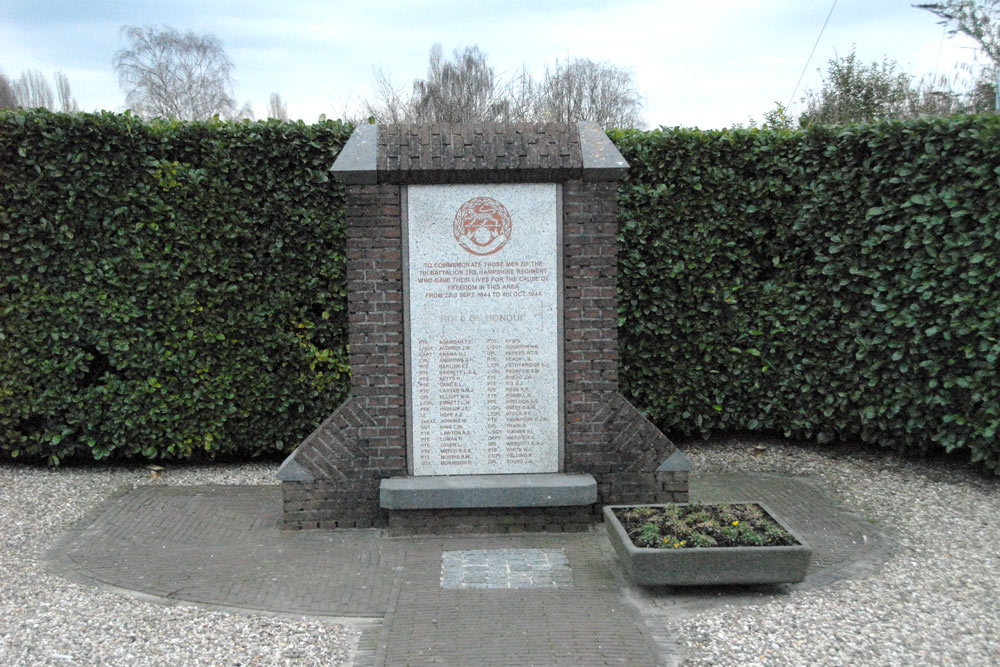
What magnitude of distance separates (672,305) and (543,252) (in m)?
2.39

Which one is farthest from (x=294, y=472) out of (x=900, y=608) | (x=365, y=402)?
(x=900, y=608)

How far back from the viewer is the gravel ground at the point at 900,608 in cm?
397

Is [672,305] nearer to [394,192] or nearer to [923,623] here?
[394,192]

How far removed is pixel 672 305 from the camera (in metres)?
7.65

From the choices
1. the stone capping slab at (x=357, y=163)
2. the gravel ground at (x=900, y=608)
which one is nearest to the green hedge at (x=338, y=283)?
the gravel ground at (x=900, y=608)

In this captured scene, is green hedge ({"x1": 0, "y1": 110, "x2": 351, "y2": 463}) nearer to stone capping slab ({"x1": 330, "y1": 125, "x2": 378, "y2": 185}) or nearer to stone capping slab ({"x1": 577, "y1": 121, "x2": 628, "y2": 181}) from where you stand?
stone capping slab ({"x1": 330, "y1": 125, "x2": 378, "y2": 185})

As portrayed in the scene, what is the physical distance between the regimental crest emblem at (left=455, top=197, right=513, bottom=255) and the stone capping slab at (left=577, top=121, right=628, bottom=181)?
68 centimetres

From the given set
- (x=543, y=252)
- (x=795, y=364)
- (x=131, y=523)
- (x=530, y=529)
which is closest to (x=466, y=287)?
(x=543, y=252)

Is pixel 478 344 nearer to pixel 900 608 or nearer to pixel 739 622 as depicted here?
pixel 739 622

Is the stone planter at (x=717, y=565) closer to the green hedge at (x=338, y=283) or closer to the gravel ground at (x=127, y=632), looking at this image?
the gravel ground at (x=127, y=632)

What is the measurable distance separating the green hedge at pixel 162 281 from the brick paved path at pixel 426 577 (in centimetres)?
122

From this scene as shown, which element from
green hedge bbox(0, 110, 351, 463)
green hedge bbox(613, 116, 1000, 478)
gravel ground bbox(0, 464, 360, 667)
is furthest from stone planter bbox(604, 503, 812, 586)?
green hedge bbox(0, 110, 351, 463)

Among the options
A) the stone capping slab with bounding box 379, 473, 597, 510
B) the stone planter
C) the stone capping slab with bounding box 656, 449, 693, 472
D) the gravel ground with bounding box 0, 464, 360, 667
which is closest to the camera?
the gravel ground with bounding box 0, 464, 360, 667

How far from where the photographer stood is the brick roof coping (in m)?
5.52
